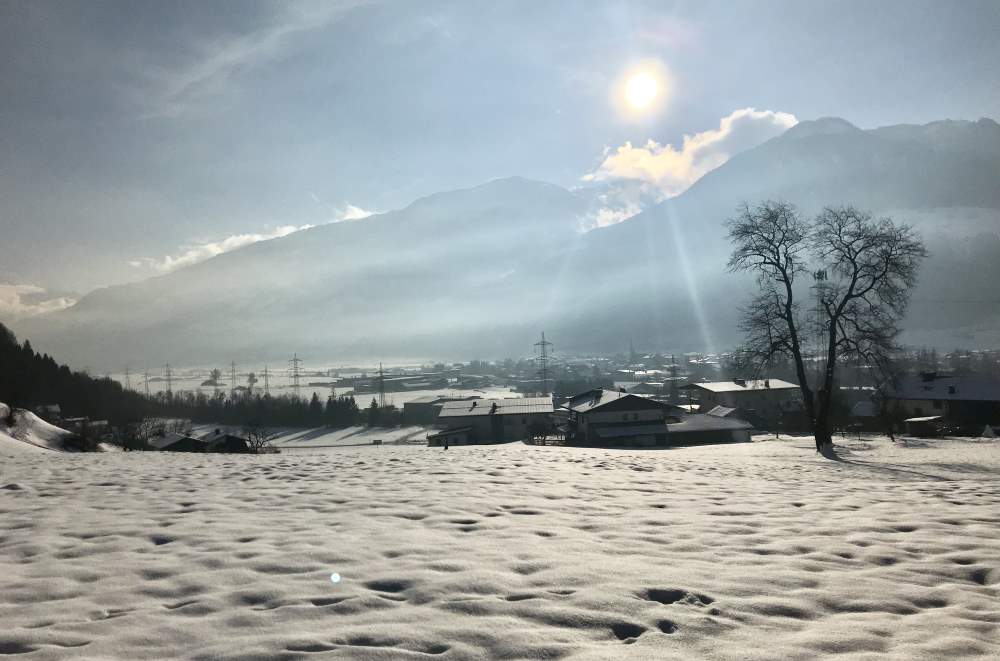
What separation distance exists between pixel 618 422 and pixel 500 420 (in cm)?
1062

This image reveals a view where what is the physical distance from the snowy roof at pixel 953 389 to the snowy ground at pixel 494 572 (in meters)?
58.0

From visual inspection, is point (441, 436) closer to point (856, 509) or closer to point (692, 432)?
point (692, 432)

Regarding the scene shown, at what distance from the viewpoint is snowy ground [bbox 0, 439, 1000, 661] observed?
9.72 ft

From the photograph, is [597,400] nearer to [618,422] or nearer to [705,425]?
[618,422]

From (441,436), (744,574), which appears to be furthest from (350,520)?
(441,436)

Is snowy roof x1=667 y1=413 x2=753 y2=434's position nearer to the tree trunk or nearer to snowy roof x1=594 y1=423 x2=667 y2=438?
snowy roof x1=594 y1=423 x2=667 y2=438

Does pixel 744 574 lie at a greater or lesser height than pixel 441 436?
greater

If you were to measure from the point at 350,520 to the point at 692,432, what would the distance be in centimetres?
4224

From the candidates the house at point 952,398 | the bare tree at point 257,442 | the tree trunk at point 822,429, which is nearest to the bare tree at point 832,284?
the tree trunk at point 822,429

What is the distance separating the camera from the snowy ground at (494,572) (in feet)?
9.72

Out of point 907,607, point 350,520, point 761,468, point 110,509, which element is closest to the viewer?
point 907,607

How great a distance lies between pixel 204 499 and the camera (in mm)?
7258

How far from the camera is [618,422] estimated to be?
44.1 metres

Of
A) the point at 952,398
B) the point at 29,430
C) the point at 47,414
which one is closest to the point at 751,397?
the point at 952,398
